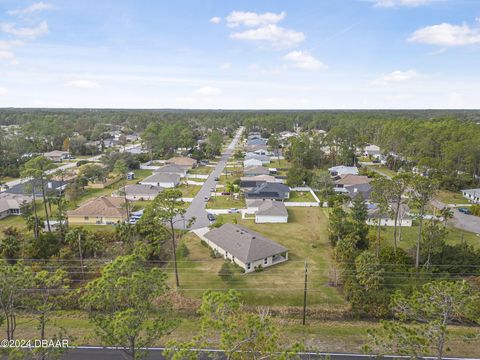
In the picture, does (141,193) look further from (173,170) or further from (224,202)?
(173,170)

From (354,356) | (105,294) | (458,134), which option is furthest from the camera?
(458,134)

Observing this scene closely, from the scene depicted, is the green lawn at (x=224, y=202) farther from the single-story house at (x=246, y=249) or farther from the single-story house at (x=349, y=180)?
the single-story house at (x=349, y=180)

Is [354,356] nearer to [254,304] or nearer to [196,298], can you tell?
[254,304]

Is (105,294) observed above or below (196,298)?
above

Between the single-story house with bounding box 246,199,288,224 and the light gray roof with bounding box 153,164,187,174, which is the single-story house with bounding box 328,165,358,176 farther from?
the light gray roof with bounding box 153,164,187,174

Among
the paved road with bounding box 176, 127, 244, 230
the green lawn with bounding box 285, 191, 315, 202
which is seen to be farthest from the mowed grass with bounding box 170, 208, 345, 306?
the green lawn with bounding box 285, 191, 315, 202

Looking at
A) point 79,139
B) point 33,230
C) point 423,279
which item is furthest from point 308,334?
point 79,139

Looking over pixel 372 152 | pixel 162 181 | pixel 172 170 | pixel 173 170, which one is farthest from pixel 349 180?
pixel 372 152
